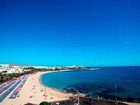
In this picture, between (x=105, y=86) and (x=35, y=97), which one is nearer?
(x=35, y=97)

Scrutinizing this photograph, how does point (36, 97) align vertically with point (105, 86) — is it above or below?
below

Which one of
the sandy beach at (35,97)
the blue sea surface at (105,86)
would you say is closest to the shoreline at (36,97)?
the sandy beach at (35,97)

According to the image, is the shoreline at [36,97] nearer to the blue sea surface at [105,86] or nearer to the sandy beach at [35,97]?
the sandy beach at [35,97]

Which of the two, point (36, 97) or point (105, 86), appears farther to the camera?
point (105, 86)

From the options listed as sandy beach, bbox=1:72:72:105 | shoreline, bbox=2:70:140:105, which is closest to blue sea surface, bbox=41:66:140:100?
shoreline, bbox=2:70:140:105

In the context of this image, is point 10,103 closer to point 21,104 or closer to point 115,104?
point 21,104

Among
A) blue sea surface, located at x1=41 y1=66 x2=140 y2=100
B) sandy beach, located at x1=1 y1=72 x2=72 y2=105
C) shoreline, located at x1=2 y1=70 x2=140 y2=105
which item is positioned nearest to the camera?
shoreline, located at x1=2 y1=70 x2=140 y2=105

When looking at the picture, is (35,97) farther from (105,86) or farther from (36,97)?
(105,86)

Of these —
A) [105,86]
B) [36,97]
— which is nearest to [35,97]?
[36,97]

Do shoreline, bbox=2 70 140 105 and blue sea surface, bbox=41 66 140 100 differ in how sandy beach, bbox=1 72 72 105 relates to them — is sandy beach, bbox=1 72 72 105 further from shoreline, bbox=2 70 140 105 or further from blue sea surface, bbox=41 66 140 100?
blue sea surface, bbox=41 66 140 100

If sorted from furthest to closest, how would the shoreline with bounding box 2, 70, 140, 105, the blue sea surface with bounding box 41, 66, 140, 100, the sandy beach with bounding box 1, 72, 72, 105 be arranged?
the blue sea surface with bounding box 41, 66, 140, 100, the sandy beach with bounding box 1, 72, 72, 105, the shoreline with bounding box 2, 70, 140, 105

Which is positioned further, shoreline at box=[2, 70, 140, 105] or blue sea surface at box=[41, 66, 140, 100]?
blue sea surface at box=[41, 66, 140, 100]
